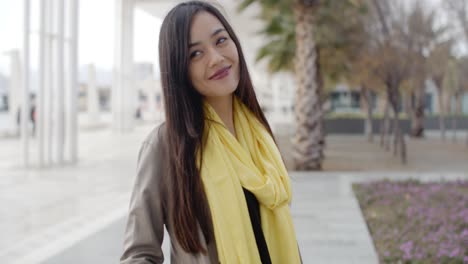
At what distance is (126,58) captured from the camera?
25.9m

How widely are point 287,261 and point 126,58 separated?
82.9 ft

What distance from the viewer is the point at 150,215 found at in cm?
145

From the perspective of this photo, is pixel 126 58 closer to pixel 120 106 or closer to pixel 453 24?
pixel 120 106

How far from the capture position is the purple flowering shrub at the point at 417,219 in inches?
180

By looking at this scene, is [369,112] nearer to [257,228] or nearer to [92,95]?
[92,95]

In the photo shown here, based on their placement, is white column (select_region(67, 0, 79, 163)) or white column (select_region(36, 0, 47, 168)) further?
white column (select_region(67, 0, 79, 163))

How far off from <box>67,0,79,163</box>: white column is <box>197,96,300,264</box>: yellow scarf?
11270 millimetres

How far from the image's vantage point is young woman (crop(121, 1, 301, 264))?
1.44 m

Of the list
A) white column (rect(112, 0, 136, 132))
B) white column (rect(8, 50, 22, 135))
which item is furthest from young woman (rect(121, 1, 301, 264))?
white column (rect(112, 0, 136, 132))

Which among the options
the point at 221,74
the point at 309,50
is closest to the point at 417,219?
the point at 221,74

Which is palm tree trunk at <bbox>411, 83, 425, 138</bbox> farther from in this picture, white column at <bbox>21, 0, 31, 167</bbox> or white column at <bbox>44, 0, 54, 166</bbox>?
white column at <bbox>21, 0, 31, 167</bbox>

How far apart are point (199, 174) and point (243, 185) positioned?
13 centimetres

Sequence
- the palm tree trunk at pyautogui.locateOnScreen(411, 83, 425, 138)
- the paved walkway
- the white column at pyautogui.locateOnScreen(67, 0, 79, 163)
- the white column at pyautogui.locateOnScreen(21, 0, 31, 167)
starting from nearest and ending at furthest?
the paved walkway, the white column at pyautogui.locateOnScreen(21, 0, 31, 167), the white column at pyautogui.locateOnScreen(67, 0, 79, 163), the palm tree trunk at pyautogui.locateOnScreen(411, 83, 425, 138)

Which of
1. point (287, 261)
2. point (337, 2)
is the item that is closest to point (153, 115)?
point (337, 2)
